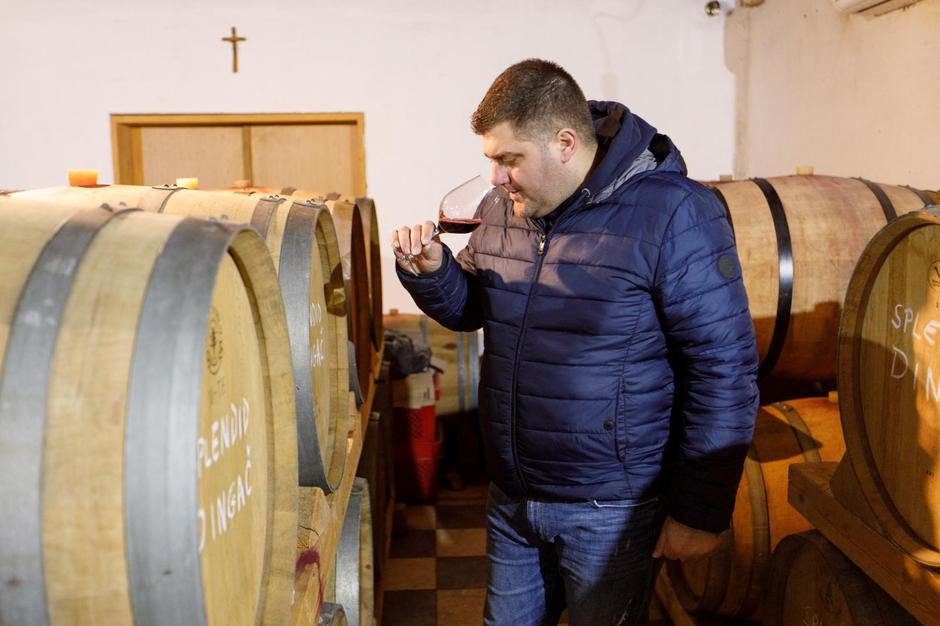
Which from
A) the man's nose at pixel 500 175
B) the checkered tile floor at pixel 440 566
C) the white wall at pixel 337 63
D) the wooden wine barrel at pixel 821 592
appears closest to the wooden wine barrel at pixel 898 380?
the wooden wine barrel at pixel 821 592

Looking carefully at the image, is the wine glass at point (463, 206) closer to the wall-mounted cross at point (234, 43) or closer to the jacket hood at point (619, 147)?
the jacket hood at point (619, 147)

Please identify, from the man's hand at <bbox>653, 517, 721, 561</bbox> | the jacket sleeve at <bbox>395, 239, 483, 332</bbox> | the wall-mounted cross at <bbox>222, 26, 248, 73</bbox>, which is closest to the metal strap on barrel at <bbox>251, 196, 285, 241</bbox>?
the jacket sleeve at <bbox>395, 239, 483, 332</bbox>

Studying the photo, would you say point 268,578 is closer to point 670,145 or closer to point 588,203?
point 588,203

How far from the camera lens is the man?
1.92m

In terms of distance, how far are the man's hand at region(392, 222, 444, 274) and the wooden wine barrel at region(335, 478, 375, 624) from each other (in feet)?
2.30

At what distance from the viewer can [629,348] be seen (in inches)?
76.6

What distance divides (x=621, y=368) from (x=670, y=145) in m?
0.57

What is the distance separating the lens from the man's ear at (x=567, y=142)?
A: 2000mm

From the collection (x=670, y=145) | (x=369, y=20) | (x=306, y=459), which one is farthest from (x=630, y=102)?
(x=306, y=459)

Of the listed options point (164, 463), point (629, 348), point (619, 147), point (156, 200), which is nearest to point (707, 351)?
point (629, 348)

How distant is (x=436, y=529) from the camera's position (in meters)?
4.36

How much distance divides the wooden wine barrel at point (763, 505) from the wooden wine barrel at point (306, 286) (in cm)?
141

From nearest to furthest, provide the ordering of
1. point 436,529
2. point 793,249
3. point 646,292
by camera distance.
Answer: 1. point 646,292
2. point 793,249
3. point 436,529

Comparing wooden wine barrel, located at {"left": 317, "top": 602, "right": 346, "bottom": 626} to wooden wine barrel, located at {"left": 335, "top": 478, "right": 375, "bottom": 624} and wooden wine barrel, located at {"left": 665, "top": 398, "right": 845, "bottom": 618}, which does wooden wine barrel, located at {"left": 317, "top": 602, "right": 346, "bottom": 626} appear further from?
wooden wine barrel, located at {"left": 665, "top": 398, "right": 845, "bottom": 618}
